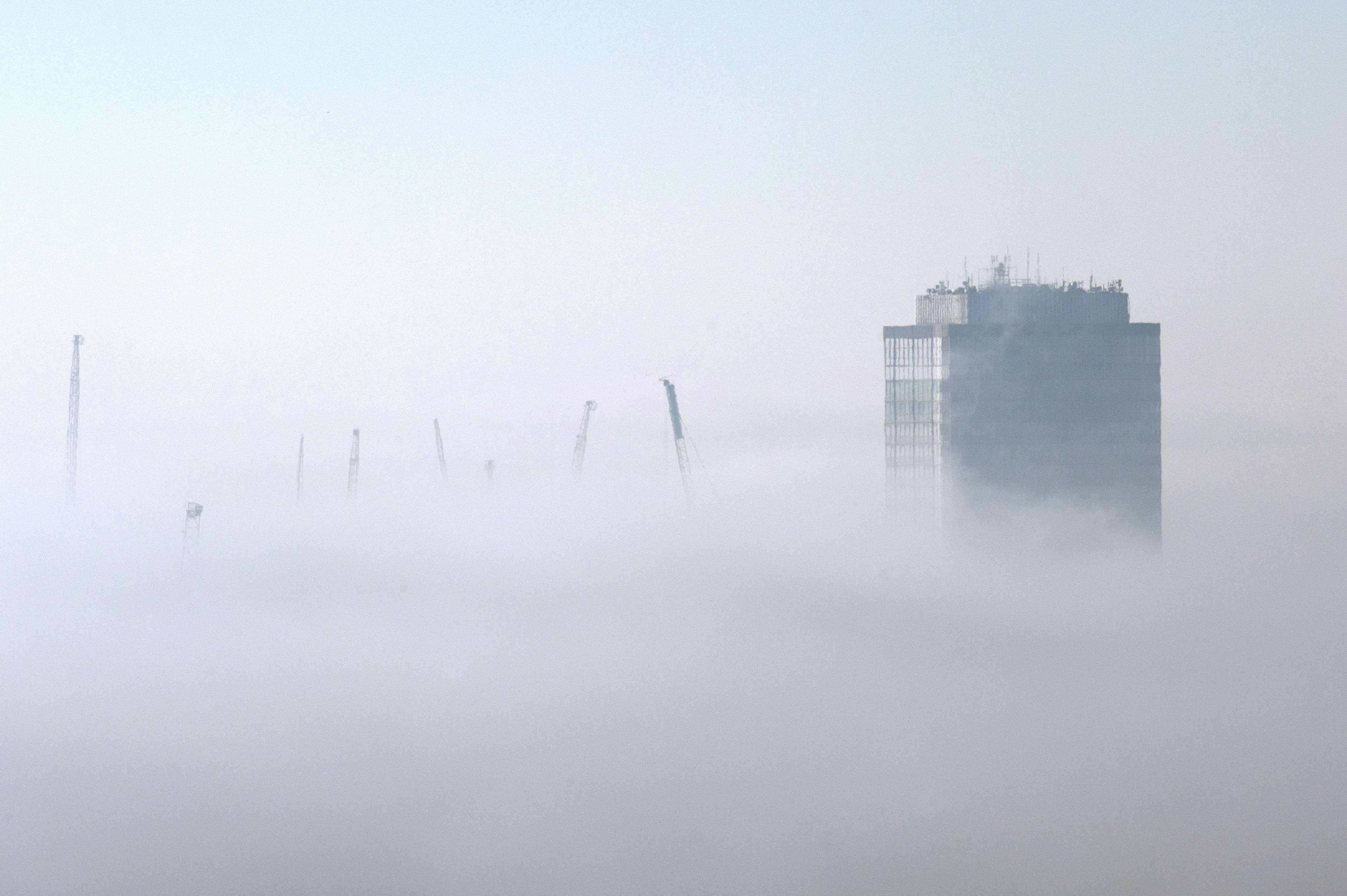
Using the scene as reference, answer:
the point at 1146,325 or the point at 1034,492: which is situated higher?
the point at 1146,325

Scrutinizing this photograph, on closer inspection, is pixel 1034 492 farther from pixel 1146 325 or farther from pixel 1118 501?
pixel 1146 325

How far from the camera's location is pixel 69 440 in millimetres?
189250

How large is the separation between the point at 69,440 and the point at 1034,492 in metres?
125

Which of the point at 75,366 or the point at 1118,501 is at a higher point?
the point at 75,366

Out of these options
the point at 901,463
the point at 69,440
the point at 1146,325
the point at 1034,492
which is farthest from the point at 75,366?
the point at 1146,325

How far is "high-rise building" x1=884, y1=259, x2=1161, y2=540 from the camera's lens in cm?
17750

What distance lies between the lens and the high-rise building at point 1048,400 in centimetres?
17750

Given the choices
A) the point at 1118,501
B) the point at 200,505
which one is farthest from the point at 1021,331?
the point at 200,505

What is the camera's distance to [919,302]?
190375 mm

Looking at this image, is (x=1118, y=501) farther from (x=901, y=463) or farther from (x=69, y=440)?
(x=69, y=440)

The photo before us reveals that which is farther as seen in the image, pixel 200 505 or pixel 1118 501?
pixel 200 505

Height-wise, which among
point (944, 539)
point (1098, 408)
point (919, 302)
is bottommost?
point (944, 539)

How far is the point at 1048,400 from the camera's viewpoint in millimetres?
177375

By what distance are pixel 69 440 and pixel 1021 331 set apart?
123135 millimetres
